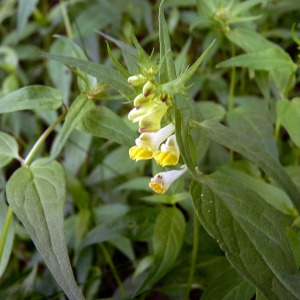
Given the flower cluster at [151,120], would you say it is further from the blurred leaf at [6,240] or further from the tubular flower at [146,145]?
the blurred leaf at [6,240]

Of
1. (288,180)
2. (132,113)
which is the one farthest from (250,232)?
(132,113)

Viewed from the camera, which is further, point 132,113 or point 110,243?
point 110,243

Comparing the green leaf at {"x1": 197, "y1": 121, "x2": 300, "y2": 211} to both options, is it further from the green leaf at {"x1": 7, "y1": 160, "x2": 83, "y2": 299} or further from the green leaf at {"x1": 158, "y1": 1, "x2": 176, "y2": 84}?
the green leaf at {"x1": 7, "y1": 160, "x2": 83, "y2": 299}

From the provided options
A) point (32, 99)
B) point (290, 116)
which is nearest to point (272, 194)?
point (290, 116)

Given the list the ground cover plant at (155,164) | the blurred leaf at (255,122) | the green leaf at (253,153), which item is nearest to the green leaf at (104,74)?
the ground cover plant at (155,164)

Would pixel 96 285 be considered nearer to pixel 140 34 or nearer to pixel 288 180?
pixel 288 180

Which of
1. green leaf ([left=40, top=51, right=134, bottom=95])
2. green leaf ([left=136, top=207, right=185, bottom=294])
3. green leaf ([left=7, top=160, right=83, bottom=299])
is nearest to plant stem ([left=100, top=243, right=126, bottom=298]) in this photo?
green leaf ([left=136, top=207, right=185, bottom=294])
